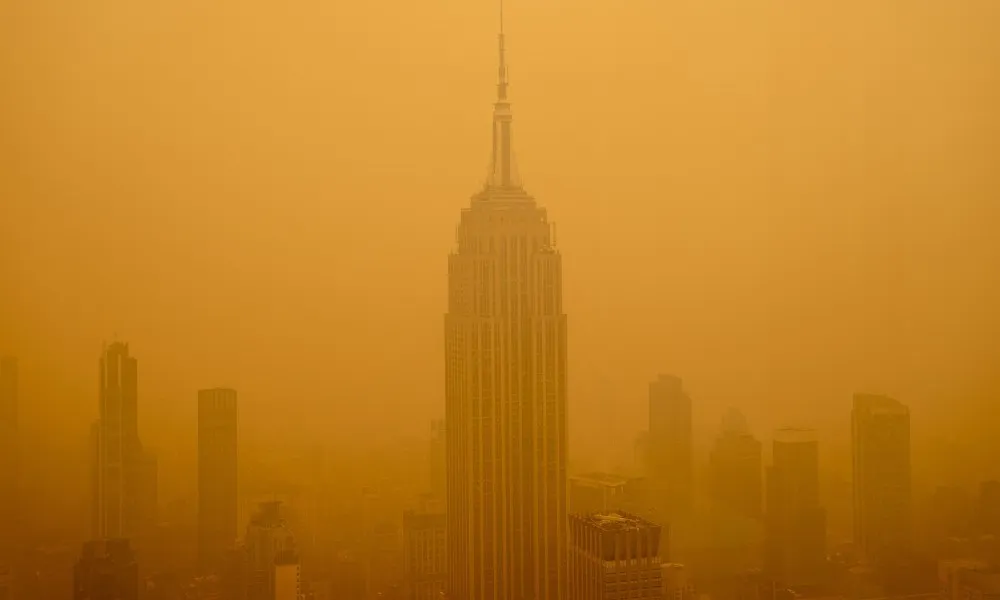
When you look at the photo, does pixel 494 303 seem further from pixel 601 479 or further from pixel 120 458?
pixel 120 458

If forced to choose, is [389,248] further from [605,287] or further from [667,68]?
[667,68]

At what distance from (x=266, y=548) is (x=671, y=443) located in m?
1.54

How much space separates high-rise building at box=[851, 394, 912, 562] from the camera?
447cm

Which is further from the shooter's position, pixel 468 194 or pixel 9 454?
pixel 468 194

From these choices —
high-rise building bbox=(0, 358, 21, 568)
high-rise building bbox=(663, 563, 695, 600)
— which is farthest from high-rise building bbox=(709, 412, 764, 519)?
high-rise building bbox=(0, 358, 21, 568)

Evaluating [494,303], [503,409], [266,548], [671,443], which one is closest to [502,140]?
[494,303]

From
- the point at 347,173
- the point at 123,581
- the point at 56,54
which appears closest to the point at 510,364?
the point at 347,173

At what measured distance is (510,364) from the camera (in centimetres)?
412

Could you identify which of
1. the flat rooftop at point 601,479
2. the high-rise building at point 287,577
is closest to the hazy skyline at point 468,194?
the flat rooftop at point 601,479

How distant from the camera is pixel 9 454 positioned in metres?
3.89

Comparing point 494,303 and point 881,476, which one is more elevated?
point 494,303

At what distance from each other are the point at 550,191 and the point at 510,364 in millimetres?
654

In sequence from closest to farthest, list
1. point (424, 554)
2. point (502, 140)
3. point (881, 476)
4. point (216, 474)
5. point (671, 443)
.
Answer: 1. point (216, 474)
2. point (424, 554)
3. point (502, 140)
4. point (671, 443)
5. point (881, 476)

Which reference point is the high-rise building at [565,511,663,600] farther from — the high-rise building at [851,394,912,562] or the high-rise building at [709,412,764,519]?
the high-rise building at [851,394,912,562]
